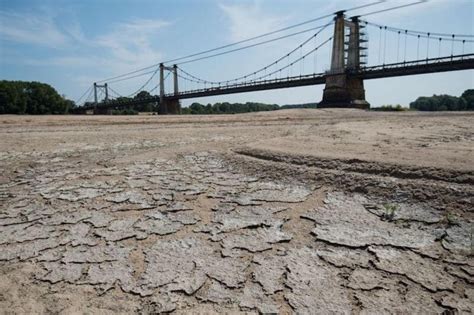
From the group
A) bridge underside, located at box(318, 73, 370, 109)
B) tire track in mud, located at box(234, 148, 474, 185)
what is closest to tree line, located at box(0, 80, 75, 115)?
bridge underside, located at box(318, 73, 370, 109)

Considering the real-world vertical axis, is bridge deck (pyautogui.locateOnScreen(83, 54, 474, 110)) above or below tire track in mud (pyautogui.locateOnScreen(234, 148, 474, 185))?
above

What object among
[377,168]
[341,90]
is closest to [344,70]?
[341,90]

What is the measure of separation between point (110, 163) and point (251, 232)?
9.00 ft

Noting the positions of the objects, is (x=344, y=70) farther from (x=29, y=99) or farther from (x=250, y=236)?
(x=29, y=99)

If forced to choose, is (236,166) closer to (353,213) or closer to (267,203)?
(267,203)

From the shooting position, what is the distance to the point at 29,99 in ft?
A: 157

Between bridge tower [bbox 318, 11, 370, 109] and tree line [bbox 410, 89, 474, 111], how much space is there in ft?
70.4

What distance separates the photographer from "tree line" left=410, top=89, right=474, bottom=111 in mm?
47606

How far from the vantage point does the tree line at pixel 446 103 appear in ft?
156

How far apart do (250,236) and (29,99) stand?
56.2 metres

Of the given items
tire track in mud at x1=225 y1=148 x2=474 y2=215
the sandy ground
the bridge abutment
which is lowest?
the sandy ground

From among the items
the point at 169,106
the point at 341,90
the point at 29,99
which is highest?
the point at 29,99

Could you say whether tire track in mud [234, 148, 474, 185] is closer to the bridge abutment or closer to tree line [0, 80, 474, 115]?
tree line [0, 80, 474, 115]

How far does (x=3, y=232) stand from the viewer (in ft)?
7.20
